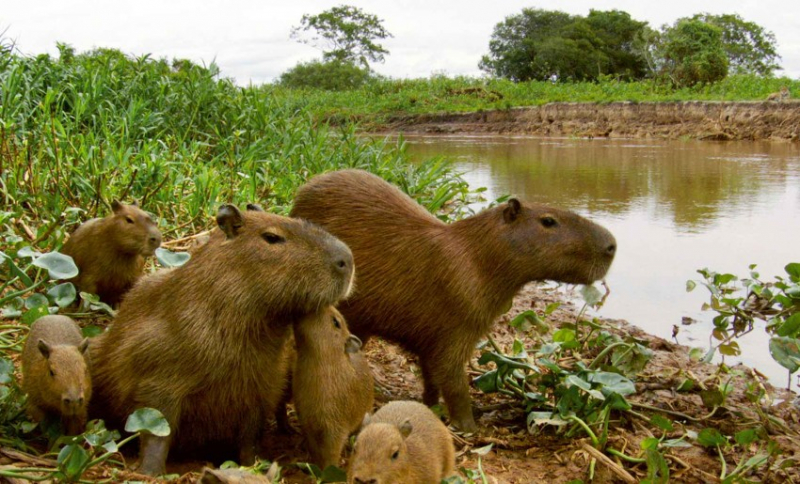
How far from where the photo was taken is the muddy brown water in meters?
4.21

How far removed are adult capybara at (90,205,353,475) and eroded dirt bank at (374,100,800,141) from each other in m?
12.8

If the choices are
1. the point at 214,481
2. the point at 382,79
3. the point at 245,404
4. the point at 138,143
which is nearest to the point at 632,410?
the point at 245,404

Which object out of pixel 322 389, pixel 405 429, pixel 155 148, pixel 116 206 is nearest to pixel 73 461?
pixel 322 389

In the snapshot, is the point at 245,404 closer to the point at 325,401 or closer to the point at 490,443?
the point at 325,401

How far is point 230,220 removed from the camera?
254cm

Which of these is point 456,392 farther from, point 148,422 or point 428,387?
point 148,422

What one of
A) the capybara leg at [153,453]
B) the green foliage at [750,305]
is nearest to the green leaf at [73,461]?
the capybara leg at [153,453]

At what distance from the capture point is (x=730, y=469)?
9.23ft

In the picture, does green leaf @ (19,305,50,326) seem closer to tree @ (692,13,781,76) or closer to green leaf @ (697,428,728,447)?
green leaf @ (697,428,728,447)

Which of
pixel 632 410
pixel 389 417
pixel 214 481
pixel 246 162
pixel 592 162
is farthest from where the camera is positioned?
pixel 592 162

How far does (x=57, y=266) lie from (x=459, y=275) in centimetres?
149

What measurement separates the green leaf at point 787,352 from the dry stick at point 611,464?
0.73 meters

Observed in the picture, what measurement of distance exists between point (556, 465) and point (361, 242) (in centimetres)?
119

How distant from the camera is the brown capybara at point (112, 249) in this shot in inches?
149
